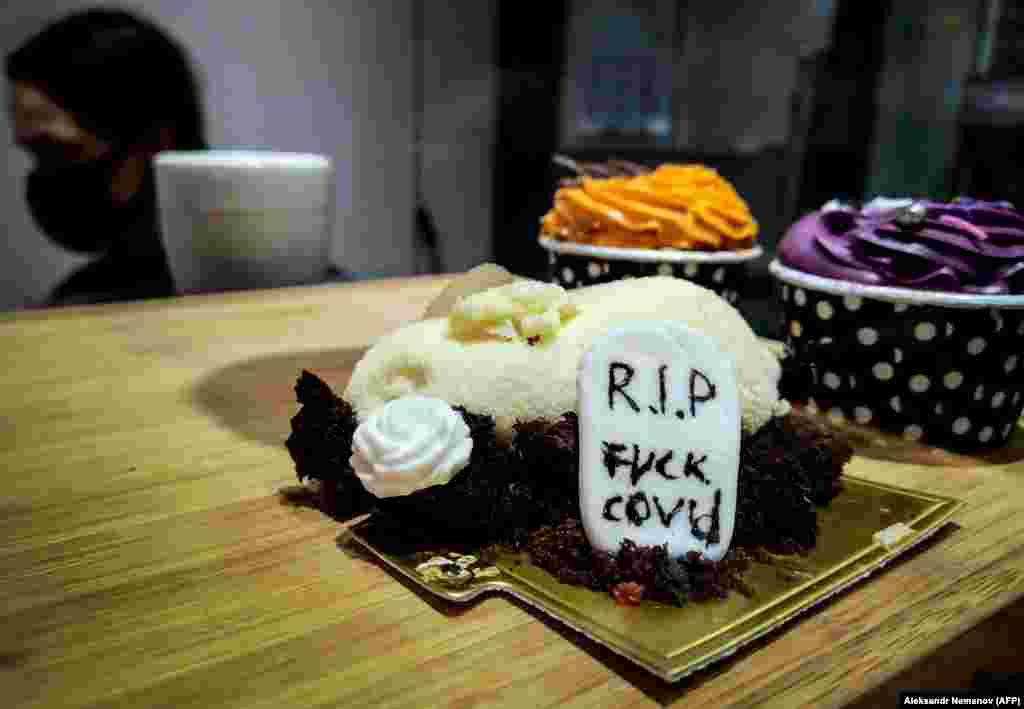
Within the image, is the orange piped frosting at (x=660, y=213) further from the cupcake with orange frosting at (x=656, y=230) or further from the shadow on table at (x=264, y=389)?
the shadow on table at (x=264, y=389)

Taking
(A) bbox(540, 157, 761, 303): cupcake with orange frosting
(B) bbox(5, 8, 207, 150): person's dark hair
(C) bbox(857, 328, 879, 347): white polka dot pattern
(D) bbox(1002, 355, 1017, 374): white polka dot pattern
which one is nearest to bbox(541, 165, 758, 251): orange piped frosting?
(A) bbox(540, 157, 761, 303): cupcake with orange frosting

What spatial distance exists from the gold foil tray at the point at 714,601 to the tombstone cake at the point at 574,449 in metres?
0.01

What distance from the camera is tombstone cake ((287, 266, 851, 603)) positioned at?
61cm

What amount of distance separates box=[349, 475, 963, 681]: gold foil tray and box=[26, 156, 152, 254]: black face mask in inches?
64.9

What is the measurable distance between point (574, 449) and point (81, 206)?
1782 mm

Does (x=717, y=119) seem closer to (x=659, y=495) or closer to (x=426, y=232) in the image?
(x=426, y=232)

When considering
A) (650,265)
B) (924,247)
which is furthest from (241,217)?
(924,247)

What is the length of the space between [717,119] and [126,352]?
4.01 feet

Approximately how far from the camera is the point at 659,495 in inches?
24.0

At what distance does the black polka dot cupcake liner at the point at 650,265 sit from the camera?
115 cm

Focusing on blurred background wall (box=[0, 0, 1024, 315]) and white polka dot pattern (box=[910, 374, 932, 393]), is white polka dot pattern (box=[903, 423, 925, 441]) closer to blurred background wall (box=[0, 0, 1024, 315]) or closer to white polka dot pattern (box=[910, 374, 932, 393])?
white polka dot pattern (box=[910, 374, 932, 393])

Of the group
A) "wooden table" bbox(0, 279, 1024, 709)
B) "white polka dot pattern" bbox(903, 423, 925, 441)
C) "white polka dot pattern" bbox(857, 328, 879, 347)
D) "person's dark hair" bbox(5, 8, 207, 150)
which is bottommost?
"white polka dot pattern" bbox(903, 423, 925, 441)
